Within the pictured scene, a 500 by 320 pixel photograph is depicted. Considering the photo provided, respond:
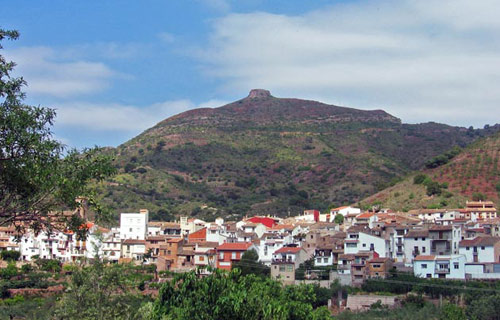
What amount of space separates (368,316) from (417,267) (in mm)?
10885

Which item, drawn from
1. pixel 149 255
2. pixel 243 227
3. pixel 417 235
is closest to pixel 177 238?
pixel 149 255

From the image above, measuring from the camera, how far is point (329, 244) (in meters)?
63.1

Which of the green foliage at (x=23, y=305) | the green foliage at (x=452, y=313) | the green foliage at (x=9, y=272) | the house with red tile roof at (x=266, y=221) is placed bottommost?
the green foliage at (x=23, y=305)

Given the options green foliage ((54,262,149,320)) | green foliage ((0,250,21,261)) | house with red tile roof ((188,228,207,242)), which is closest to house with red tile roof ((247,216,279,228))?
house with red tile roof ((188,228,207,242))

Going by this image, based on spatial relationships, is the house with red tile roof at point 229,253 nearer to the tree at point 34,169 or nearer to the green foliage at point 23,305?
the green foliage at point 23,305

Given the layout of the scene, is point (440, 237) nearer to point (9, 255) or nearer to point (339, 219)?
point (339, 219)

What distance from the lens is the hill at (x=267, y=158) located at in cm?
10681

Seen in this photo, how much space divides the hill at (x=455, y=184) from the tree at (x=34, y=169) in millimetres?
68388

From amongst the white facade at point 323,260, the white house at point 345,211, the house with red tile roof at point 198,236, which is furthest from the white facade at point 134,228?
the white house at point 345,211

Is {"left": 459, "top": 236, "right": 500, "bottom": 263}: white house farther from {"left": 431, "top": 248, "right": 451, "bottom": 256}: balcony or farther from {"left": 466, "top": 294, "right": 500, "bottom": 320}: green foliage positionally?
{"left": 466, "top": 294, "right": 500, "bottom": 320}: green foliage

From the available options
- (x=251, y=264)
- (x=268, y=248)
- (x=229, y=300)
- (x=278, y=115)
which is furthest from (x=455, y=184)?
(x=278, y=115)

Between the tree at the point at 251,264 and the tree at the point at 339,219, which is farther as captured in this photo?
the tree at the point at 339,219

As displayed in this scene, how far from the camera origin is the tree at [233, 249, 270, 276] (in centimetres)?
5720

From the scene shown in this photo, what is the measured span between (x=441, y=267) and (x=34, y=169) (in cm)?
4574
